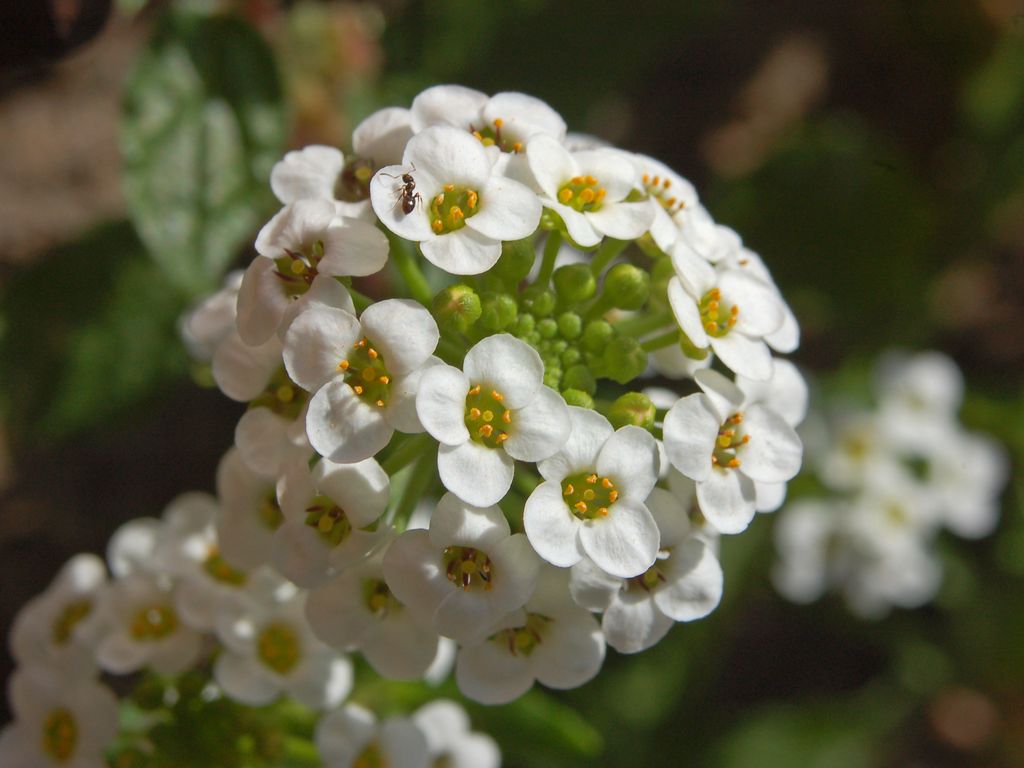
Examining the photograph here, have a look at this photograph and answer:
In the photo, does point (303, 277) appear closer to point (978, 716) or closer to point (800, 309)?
point (800, 309)

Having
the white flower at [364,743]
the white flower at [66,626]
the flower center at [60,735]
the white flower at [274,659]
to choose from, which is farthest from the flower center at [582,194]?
the flower center at [60,735]

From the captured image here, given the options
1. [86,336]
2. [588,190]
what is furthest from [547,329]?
[86,336]

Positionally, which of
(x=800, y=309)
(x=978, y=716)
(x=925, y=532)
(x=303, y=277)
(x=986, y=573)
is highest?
(x=303, y=277)

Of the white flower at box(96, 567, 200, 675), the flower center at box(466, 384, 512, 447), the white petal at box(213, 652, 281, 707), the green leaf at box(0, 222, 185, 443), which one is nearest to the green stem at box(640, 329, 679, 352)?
the flower center at box(466, 384, 512, 447)

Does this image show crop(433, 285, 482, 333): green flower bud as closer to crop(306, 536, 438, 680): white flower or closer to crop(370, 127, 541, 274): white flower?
crop(370, 127, 541, 274): white flower

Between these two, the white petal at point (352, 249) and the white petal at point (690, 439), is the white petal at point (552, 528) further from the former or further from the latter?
the white petal at point (352, 249)

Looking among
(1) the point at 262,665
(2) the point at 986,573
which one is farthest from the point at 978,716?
(1) the point at 262,665

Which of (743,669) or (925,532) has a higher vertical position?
(925,532)
